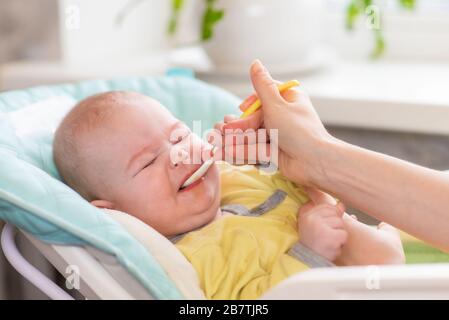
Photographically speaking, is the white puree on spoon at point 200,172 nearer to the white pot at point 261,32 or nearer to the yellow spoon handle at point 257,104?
the yellow spoon handle at point 257,104

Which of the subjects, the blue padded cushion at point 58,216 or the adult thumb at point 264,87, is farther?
the adult thumb at point 264,87

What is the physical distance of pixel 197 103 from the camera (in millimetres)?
1253

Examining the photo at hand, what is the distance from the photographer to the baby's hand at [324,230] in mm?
860

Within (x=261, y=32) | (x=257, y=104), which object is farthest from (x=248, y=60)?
(x=257, y=104)

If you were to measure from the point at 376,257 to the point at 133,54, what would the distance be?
3.65ft

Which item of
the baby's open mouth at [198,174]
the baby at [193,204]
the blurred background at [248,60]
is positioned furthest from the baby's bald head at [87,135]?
the blurred background at [248,60]

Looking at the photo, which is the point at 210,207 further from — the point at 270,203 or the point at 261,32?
the point at 261,32

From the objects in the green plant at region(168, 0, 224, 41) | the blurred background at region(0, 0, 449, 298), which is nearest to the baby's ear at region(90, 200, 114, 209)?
the blurred background at region(0, 0, 449, 298)

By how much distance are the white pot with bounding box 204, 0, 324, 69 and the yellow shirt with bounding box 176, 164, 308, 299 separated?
64 centimetres

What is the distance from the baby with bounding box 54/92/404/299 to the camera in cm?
87

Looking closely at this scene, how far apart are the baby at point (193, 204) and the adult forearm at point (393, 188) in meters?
0.04

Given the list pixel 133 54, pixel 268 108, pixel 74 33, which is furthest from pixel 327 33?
pixel 268 108
